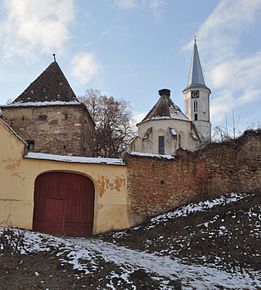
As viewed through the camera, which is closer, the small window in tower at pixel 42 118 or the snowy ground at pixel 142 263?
the snowy ground at pixel 142 263

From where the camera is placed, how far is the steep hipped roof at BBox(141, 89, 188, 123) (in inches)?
1400

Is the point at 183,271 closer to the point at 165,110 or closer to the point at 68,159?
the point at 68,159

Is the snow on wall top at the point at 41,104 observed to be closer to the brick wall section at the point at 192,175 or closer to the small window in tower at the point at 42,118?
the small window in tower at the point at 42,118

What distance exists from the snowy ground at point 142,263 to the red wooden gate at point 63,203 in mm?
2458

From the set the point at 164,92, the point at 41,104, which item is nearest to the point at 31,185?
the point at 41,104

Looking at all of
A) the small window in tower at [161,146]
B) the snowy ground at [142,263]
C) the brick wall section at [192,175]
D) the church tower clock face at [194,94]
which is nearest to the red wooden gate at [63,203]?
the brick wall section at [192,175]

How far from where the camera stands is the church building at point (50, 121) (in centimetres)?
2655

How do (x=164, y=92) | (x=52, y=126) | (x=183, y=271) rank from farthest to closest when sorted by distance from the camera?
(x=164, y=92), (x=52, y=126), (x=183, y=271)

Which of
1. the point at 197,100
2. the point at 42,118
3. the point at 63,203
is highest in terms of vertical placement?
the point at 197,100

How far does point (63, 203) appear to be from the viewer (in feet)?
55.3

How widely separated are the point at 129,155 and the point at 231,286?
8959 millimetres

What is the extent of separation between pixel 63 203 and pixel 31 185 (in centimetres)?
161

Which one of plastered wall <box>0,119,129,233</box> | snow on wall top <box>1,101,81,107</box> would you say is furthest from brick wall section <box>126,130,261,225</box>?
snow on wall top <box>1,101,81,107</box>

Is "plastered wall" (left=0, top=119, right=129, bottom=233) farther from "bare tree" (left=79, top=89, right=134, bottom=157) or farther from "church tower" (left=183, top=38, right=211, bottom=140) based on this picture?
"church tower" (left=183, top=38, right=211, bottom=140)
